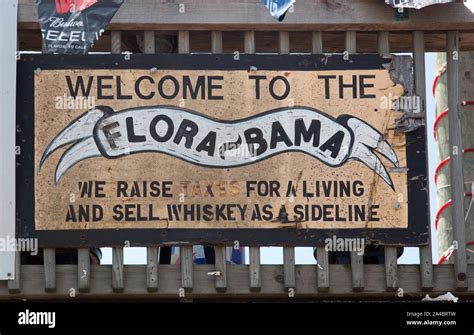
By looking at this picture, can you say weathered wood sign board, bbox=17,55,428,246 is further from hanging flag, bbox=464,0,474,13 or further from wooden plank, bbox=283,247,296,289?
hanging flag, bbox=464,0,474,13

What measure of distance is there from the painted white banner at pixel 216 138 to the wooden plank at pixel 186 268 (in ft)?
2.33

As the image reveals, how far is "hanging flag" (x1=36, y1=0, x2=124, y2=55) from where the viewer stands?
38.9 ft

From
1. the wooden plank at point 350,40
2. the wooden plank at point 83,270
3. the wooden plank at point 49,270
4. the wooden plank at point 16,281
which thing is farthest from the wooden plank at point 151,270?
the wooden plank at point 350,40

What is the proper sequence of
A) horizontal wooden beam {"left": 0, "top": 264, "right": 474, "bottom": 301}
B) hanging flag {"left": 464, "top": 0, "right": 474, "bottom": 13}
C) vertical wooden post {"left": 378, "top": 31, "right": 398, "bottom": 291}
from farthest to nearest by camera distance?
1. hanging flag {"left": 464, "top": 0, "right": 474, "bottom": 13}
2. vertical wooden post {"left": 378, "top": 31, "right": 398, "bottom": 291}
3. horizontal wooden beam {"left": 0, "top": 264, "right": 474, "bottom": 301}

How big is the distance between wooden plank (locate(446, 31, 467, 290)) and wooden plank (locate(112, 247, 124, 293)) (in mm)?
2716

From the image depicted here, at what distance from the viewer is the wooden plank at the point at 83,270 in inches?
457

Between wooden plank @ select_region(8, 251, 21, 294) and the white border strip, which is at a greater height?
the white border strip

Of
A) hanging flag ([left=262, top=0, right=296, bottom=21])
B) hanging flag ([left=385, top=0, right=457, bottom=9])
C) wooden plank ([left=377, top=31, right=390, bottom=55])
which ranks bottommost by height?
wooden plank ([left=377, top=31, right=390, bottom=55])

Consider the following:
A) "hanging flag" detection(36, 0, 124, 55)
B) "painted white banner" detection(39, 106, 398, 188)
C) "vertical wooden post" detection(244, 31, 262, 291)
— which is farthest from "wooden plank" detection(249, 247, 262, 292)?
"hanging flag" detection(36, 0, 124, 55)

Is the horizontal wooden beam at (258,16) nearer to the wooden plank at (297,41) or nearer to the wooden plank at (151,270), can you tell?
the wooden plank at (297,41)

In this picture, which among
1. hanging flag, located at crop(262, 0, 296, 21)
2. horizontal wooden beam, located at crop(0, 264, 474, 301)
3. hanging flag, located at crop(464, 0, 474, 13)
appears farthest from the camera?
hanging flag, located at crop(464, 0, 474, 13)

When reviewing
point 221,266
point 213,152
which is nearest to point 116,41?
point 213,152

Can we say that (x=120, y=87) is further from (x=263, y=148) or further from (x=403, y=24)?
(x=403, y=24)

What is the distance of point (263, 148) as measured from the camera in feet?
38.9
